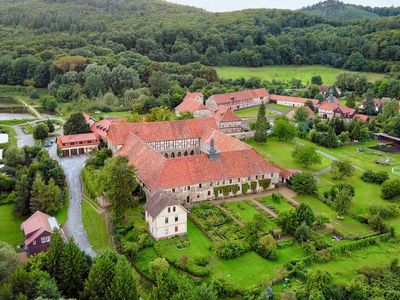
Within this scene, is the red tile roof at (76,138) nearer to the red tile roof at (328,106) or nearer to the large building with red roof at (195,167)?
the large building with red roof at (195,167)

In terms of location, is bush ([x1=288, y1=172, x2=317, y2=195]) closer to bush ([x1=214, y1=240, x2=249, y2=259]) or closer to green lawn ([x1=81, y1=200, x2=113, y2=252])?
bush ([x1=214, y1=240, x2=249, y2=259])

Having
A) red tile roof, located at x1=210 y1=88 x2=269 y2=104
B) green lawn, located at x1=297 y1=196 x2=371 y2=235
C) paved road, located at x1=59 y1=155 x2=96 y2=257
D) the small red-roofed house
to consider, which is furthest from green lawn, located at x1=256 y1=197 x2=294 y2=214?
red tile roof, located at x1=210 y1=88 x2=269 y2=104

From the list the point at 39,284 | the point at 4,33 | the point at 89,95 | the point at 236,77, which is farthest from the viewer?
the point at 4,33

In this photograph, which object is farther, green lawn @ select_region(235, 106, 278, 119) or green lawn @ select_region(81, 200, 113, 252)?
green lawn @ select_region(235, 106, 278, 119)

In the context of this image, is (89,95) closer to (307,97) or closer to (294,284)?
Answer: (307,97)

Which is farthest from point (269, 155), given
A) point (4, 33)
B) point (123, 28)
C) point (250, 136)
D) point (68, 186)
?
point (4, 33)

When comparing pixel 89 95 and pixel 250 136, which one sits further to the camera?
pixel 89 95

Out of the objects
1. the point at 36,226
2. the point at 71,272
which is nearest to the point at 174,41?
the point at 36,226
